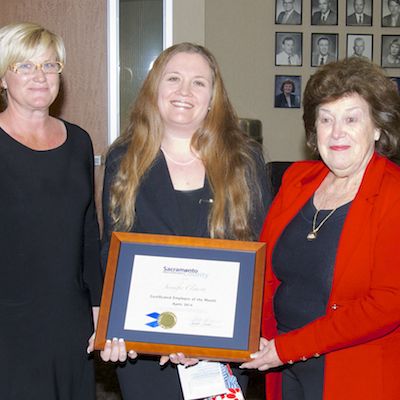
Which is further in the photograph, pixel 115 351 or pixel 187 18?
pixel 187 18

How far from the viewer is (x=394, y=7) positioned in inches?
268

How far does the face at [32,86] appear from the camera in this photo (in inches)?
87.9

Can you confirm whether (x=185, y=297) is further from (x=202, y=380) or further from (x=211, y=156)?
(x=211, y=156)

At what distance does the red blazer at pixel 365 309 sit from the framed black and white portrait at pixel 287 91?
16.0 ft

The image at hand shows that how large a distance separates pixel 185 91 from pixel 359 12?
506 cm

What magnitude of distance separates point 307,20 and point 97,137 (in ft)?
9.12

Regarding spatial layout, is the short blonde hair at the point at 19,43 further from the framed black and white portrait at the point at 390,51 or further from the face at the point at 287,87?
the framed black and white portrait at the point at 390,51

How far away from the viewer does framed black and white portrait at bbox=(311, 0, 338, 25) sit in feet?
22.2

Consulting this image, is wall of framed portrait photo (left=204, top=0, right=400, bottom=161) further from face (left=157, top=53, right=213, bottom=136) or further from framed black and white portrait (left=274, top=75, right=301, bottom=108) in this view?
face (left=157, top=53, right=213, bottom=136)

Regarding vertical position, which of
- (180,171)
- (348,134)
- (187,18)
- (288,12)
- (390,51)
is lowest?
(180,171)

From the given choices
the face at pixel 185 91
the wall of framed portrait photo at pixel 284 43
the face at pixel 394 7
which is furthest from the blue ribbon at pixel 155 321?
the face at pixel 394 7

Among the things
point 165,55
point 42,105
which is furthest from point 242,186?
point 42,105

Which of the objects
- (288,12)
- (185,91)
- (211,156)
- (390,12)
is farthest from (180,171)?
(390,12)

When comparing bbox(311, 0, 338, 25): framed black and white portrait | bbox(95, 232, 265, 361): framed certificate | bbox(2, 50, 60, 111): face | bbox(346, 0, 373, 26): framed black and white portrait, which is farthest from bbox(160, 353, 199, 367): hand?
bbox(346, 0, 373, 26): framed black and white portrait
